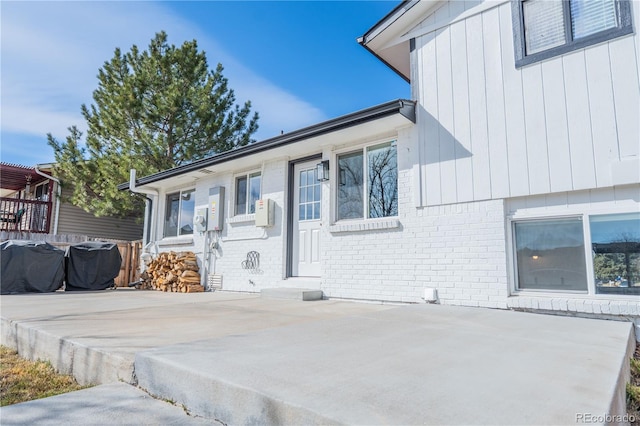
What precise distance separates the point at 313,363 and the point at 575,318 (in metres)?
3.28

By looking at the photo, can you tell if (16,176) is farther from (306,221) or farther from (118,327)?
(118,327)

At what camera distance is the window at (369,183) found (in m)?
5.73

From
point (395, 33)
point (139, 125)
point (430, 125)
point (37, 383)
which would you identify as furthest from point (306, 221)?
point (139, 125)

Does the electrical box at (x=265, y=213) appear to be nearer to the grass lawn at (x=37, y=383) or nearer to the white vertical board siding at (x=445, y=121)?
the white vertical board siding at (x=445, y=121)

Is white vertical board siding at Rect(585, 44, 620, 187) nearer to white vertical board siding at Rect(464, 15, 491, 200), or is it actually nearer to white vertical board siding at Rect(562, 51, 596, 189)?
white vertical board siding at Rect(562, 51, 596, 189)

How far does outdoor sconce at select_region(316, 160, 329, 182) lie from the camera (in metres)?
6.32

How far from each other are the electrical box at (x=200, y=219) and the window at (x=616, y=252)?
24.0ft

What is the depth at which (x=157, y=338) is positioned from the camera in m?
2.90

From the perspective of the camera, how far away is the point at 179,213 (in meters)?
9.73

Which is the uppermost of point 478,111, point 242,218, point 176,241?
point 478,111

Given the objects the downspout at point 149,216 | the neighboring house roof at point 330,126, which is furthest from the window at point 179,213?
the neighboring house roof at point 330,126

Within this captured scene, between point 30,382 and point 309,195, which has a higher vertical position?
point 309,195

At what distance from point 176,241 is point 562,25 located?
8.92 metres

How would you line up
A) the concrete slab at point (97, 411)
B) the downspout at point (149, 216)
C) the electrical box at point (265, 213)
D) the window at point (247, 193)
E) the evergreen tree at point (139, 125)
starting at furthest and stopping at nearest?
the evergreen tree at point (139, 125)
the downspout at point (149, 216)
the window at point (247, 193)
the electrical box at point (265, 213)
the concrete slab at point (97, 411)
